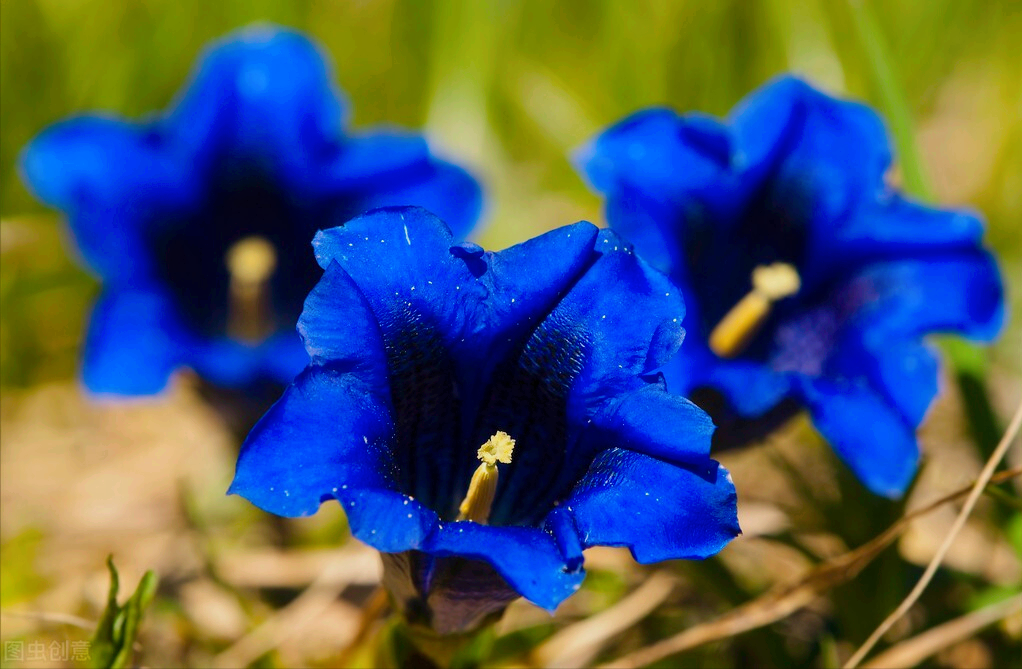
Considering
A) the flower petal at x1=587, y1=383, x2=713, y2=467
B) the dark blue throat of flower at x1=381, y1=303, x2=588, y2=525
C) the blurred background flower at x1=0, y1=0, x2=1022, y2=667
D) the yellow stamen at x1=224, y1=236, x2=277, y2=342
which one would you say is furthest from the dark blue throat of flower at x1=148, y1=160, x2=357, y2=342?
the flower petal at x1=587, y1=383, x2=713, y2=467

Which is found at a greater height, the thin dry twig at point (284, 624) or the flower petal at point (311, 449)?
the flower petal at point (311, 449)

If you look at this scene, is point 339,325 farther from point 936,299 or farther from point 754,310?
point 936,299

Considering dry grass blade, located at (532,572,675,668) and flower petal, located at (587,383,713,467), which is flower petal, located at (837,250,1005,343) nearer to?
dry grass blade, located at (532,572,675,668)

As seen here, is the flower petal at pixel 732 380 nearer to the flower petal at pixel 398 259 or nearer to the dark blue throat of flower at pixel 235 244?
the flower petal at pixel 398 259

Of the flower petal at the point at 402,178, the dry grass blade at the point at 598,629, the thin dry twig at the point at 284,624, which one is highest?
the flower petal at the point at 402,178

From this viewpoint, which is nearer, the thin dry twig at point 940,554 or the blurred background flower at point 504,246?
the thin dry twig at point 940,554

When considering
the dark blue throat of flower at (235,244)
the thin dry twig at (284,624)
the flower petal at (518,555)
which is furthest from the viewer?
the dark blue throat of flower at (235,244)

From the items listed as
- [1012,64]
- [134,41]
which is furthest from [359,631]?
[1012,64]

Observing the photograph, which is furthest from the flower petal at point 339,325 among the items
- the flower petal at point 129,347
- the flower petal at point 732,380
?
the flower petal at point 129,347

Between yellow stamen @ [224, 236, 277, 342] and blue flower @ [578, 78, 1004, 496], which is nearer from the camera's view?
blue flower @ [578, 78, 1004, 496]
